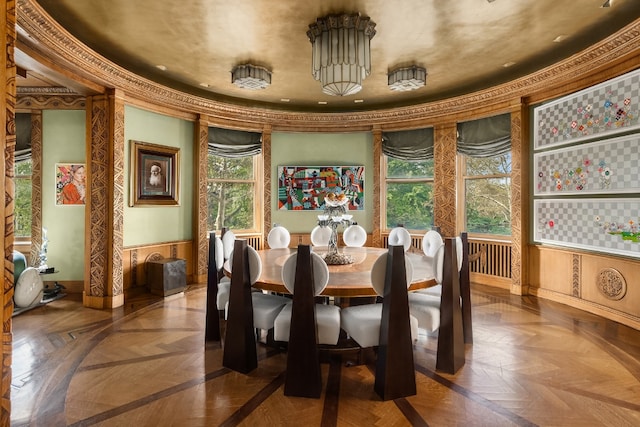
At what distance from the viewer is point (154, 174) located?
16.4 ft

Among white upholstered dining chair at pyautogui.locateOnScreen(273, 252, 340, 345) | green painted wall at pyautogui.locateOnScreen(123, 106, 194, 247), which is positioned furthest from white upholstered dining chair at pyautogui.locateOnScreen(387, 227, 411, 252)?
green painted wall at pyautogui.locateOnScreen(123, 106, 194, 247)

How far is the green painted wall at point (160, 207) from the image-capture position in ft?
15.4

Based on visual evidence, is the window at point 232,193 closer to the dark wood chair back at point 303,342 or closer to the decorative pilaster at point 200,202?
the decorative pilaster at point 200,202

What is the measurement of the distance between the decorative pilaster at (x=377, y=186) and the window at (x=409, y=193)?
0.15 meters

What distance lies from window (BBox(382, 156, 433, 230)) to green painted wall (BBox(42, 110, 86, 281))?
4.71 metres

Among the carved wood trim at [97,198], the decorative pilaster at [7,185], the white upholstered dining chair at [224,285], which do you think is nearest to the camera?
the decorative pilaster at [7,185]

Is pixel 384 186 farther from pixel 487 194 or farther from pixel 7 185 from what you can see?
pixel 7 185

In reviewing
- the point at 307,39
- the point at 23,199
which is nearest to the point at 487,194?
the point at 307,39

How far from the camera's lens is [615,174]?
3.73m

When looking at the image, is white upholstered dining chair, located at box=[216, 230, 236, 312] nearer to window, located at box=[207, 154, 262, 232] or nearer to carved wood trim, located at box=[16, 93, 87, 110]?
window, located at box=[207, 154, 262, 232]

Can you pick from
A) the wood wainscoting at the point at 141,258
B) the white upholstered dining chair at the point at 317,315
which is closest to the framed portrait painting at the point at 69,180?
the wood wainscoting at the point at 141,258

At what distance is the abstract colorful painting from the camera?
6.37 meters

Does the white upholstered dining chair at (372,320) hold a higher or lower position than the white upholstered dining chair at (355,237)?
lower

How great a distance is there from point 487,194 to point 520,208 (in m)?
0.70
